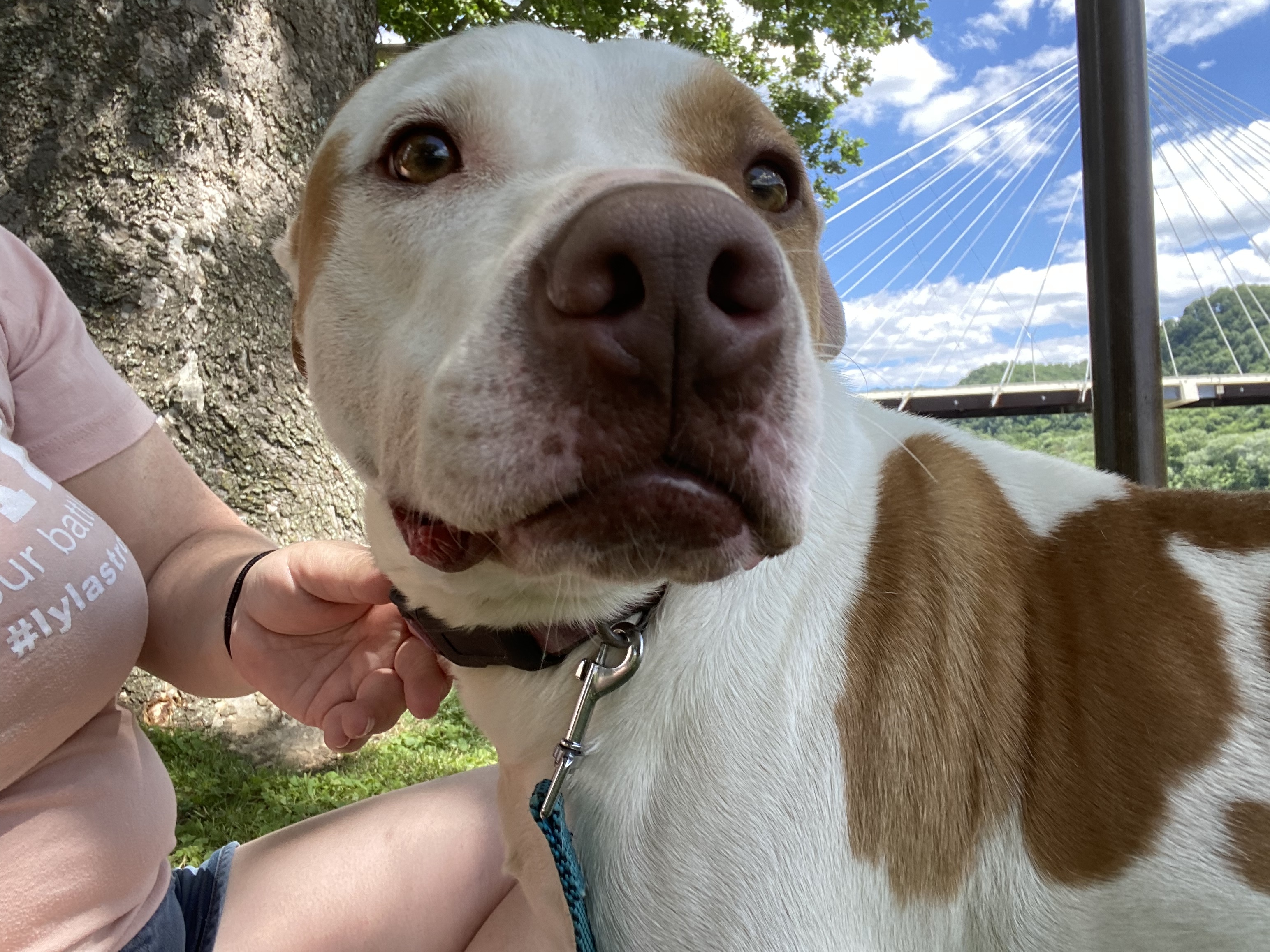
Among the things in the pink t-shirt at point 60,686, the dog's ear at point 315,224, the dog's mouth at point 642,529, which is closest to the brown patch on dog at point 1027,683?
the dog's mouth at point 642,529

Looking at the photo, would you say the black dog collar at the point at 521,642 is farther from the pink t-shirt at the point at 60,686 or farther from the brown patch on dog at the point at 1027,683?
the pink t-shirt at the point at 60,686

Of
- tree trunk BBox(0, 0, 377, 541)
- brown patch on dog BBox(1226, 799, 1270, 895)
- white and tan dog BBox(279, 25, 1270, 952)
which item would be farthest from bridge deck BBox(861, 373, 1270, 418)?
tree trunk BBox(0, 0, 377, 541)

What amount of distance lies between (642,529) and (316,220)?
42.5 inches

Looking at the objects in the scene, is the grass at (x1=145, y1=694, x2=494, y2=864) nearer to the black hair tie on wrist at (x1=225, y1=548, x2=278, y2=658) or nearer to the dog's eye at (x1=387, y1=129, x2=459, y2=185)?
the black hair tie on wrist at (x1=225, y1=548, x2=278, y2=658)

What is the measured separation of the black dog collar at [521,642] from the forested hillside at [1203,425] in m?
1.70

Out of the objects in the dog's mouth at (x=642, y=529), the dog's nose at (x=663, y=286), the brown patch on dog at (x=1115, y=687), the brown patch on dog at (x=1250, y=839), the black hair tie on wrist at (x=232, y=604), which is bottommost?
the brown patch on dog at (x=1250, y=839)

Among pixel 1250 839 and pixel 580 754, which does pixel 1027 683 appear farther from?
pixel 580 754

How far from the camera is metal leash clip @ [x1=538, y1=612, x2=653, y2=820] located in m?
1.21

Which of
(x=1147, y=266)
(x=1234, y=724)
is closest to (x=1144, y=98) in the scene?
(x=1147, y=266)

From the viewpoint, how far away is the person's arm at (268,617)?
175cm

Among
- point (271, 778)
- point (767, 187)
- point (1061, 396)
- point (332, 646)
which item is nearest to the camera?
point (767, 187)

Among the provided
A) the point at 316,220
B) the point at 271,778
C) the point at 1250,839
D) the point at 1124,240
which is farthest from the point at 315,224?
the point at 1124,240

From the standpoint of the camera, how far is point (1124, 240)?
9.53ft

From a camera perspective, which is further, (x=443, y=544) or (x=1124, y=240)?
(x=1124, y=240)
